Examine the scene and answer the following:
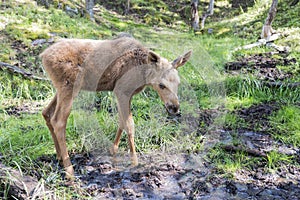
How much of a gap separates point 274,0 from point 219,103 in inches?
195

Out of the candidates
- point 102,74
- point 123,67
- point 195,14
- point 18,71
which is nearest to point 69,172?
point 102,74

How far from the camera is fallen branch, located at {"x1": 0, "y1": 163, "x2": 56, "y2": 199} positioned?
3.40m

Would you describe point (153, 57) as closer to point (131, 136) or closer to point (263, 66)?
point (131, 136)

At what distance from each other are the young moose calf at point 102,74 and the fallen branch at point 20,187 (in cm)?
54

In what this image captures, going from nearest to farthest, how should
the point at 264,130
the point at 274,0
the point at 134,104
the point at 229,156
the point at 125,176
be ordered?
the point at 125,176 → the point at 229,156 → the point at 264,130 → the point at 134,104 → the point at 274,0

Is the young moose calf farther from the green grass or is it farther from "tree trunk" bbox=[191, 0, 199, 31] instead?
"tree trunk" bbox=[191, 0, 199, 31]

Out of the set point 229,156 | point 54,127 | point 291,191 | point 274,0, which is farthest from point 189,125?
point 274,0

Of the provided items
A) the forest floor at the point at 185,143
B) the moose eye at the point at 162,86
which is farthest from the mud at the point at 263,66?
the moose eye at the point at 162,86

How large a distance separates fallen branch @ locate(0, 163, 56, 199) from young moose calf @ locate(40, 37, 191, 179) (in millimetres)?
540

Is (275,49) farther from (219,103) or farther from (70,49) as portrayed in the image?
A: (70,49)

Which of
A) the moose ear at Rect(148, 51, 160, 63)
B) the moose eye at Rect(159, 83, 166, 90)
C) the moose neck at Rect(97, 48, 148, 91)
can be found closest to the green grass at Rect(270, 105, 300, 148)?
the moose eye at Rect(159, 83, 166, 90)

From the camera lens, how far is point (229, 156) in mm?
4844

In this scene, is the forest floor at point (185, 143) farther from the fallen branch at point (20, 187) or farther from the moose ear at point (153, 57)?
the moose ear at point (153, 57)

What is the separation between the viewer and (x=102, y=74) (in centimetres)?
428
